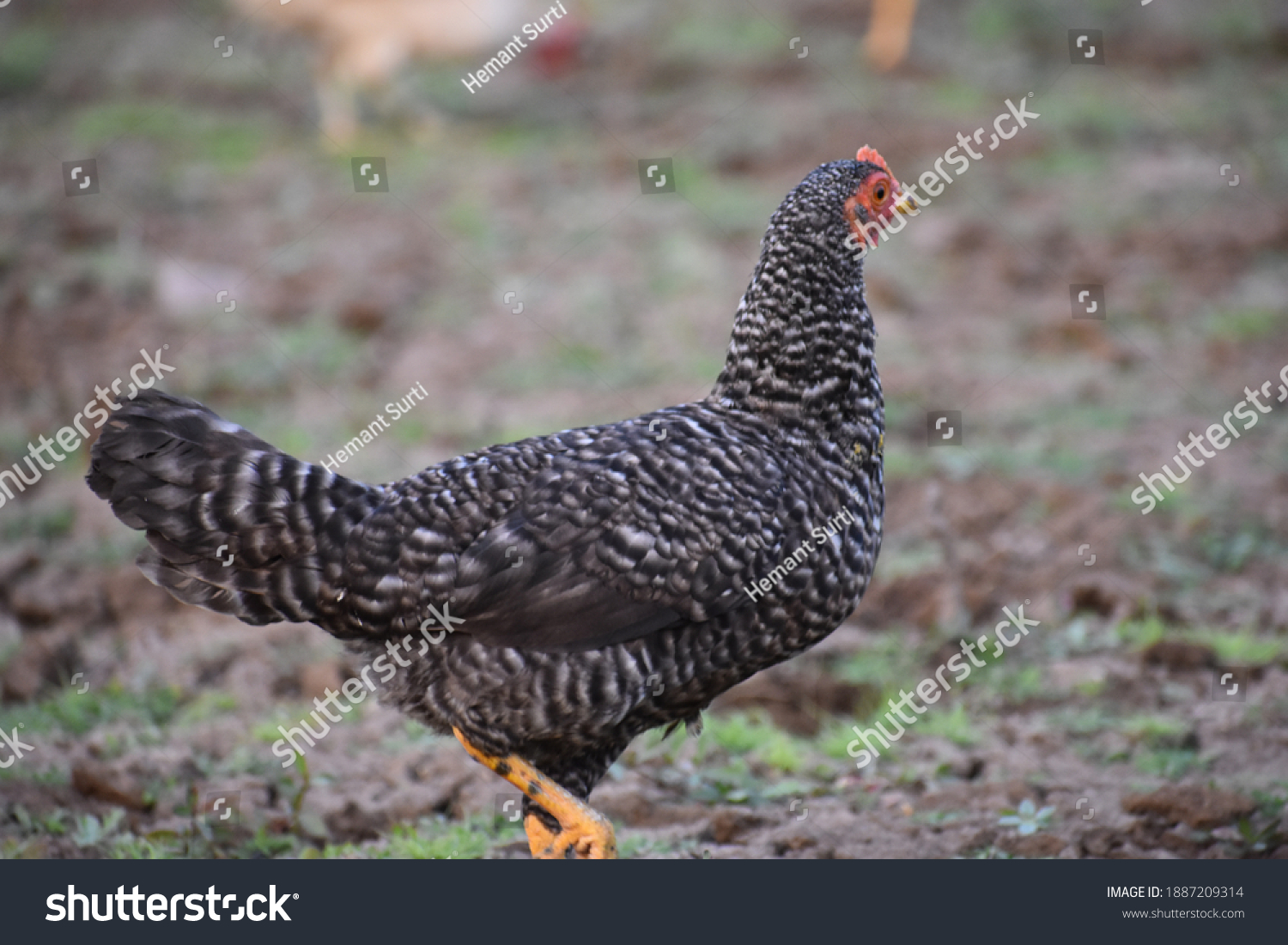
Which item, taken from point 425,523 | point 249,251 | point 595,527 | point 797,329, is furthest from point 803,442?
point 249,251

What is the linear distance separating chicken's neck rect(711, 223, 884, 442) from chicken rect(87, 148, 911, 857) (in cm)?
10

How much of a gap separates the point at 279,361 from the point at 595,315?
6.91 feet

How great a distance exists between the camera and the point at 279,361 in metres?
8.38

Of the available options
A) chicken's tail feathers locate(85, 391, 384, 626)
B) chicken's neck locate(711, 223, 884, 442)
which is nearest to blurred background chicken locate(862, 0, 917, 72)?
chicken's neck locate(711, 223, 884, 442)

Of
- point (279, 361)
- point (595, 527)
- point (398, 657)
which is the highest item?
point (279, 361)

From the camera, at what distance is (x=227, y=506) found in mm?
3537

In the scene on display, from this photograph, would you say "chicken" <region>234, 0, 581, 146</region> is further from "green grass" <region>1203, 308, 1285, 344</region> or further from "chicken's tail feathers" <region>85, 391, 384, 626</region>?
"chicken's tail feathers" <region>85, 391, 384, 626</region>

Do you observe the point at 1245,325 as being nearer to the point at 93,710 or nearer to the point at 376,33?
the point at 93,710

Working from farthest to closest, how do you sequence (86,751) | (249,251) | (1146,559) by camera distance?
(249,251), (1146,559), (86,751)

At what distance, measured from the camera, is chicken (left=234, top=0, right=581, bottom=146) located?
35.4ft

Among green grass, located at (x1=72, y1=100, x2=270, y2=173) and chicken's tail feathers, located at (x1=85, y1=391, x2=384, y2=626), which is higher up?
green grass, located at (x1=72, y1=100, x2=270, y2=173)

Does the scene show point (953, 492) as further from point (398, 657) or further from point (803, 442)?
point (398, 657)

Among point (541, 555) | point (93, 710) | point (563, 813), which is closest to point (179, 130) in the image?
point (93, 710)

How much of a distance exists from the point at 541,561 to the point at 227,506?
892mm
